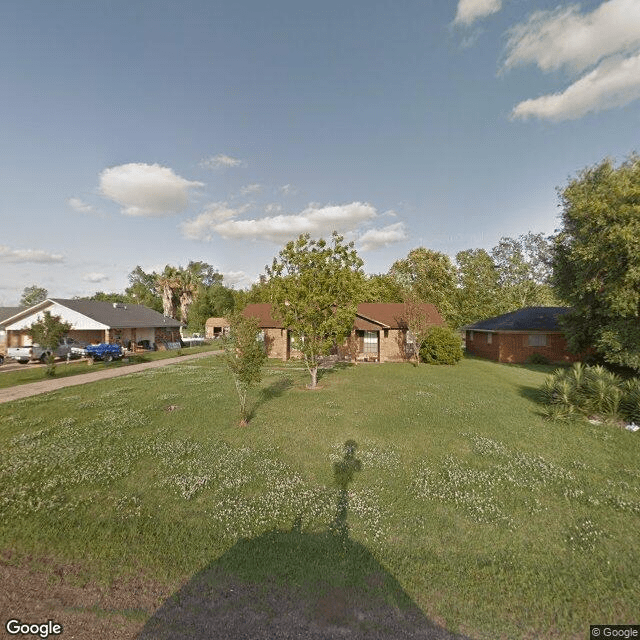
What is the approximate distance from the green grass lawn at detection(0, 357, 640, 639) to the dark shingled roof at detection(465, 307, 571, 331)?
21.8 meters

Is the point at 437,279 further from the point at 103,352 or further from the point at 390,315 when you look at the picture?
the point at 103,352

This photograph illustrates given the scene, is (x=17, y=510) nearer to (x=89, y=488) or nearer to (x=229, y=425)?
(x=89, y=488)

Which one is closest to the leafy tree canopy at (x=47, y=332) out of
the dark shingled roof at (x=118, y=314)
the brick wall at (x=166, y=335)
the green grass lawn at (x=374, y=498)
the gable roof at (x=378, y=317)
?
the dark shingled roof at (x=118, y=314)

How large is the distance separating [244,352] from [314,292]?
21.8 feet

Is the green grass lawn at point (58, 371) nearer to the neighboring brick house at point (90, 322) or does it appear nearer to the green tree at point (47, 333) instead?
the green tree at point (47, 333)

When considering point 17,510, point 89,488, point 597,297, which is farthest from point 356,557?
point 597,297

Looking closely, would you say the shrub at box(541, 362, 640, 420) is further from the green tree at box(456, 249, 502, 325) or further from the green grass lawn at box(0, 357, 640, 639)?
the green tree at box(456, 249, 502, 325)

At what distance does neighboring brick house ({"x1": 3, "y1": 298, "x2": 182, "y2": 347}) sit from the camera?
3344 centimetres

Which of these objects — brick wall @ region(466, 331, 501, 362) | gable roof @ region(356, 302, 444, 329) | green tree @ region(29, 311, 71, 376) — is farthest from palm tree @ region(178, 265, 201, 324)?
brick wall @ region(466, 331, 501, 362)

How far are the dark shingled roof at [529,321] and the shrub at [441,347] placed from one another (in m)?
6.67

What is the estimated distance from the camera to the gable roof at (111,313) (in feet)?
111

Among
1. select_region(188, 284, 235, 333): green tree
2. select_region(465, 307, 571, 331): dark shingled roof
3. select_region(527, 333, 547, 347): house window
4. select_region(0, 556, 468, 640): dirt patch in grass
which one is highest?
select_region(188, 284, 235, 333): green tree

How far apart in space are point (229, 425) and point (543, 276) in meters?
67.8

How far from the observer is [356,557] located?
5.37 m
